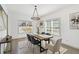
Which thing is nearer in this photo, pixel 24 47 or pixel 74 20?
pixel 74 20

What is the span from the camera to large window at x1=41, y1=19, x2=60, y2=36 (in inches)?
65.0

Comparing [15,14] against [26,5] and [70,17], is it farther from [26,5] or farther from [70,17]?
[70,17]

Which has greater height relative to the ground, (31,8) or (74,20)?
(31,8)

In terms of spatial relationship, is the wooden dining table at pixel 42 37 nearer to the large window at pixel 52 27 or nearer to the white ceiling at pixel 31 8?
the large window at pixel 52 27

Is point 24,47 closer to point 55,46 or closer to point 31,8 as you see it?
point 55,46

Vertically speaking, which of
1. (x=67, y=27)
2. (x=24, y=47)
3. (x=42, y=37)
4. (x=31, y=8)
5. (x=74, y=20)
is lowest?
(x=24, y=47)

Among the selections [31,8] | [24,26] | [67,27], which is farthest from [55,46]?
[31,8]

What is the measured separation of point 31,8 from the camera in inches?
63.7

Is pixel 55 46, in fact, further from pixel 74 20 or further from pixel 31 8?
pixel 31 8

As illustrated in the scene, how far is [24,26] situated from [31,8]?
1.16 feet

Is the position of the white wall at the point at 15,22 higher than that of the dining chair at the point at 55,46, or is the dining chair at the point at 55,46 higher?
the white wall at the point at 15,22

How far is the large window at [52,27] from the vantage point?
5.41ft

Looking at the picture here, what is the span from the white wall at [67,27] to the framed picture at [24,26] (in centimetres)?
30

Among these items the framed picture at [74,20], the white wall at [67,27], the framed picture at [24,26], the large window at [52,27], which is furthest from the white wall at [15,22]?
the framed picture at [74,20]
